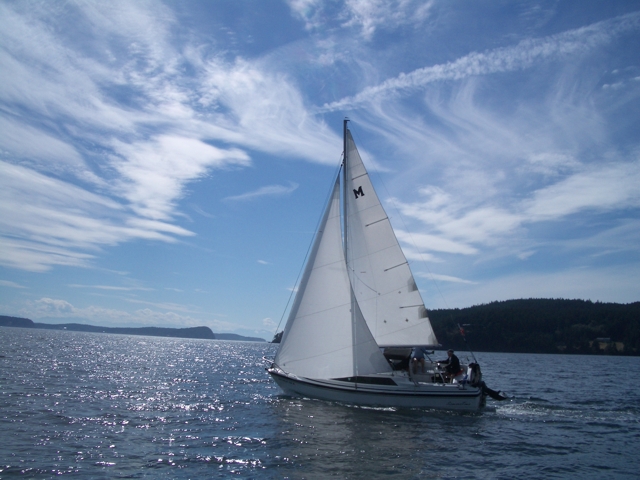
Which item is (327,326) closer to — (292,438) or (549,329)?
(292,438)

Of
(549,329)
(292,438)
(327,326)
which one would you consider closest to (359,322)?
(327,326)

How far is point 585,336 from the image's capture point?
119062 millimetres

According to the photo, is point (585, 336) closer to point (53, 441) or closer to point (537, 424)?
point (537, 424)

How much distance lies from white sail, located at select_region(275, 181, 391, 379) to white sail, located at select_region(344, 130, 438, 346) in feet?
3.10

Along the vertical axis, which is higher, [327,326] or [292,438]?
[327,326]

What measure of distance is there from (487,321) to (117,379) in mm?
109780

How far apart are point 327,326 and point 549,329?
118078 millimetres

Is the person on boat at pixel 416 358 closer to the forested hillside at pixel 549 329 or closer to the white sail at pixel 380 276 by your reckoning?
the white sail at pixel 380 276

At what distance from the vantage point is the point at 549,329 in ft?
407

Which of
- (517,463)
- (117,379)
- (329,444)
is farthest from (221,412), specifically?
(117,379)

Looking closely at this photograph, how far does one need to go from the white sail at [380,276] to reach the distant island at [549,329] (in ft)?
321

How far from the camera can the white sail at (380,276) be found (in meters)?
23.2

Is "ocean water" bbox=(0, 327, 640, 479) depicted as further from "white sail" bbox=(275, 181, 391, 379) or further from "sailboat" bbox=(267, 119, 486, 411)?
"white sail" bbox=(275, 181, 391, 379)

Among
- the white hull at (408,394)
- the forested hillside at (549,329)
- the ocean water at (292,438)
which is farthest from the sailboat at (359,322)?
the forested hillside at (549,329)
